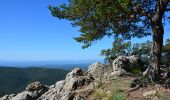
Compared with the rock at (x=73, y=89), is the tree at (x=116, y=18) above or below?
above

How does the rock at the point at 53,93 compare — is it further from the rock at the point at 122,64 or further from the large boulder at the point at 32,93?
the rock at the point at 122,64

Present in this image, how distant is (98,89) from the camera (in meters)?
30.8

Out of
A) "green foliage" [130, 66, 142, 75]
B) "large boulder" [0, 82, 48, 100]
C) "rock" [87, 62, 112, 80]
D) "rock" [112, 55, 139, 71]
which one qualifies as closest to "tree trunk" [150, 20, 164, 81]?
"green foliage" [130, 66, 142, 75]

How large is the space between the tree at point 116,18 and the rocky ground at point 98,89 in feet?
8.44

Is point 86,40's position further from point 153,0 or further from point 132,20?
point 153,0

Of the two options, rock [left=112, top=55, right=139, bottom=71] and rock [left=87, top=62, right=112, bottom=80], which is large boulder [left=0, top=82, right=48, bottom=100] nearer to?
rock [left=87, top=62, right=112, bottom=80]

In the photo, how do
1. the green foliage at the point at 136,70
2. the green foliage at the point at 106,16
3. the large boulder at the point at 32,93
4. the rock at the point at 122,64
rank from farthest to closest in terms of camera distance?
the large boulder at the point at 32,93 < the rock at the point at 122,64 < the green foliage at the point at 136,70 < the green foliage at the point at 106,16

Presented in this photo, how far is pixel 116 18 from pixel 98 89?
6.47m

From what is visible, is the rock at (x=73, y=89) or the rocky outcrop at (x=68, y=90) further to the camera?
the rocky outcrop at (x=68, y=90)

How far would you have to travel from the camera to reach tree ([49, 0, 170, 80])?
26.3 meters

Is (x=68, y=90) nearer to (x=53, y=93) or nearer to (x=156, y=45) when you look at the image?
(x=53, y=93)

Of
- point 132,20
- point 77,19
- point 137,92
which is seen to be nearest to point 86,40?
point 77,19

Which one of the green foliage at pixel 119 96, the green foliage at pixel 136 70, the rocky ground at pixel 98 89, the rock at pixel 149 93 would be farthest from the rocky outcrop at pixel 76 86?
the rock at pixel 149 93

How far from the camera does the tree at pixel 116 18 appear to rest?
2634 centimetres
